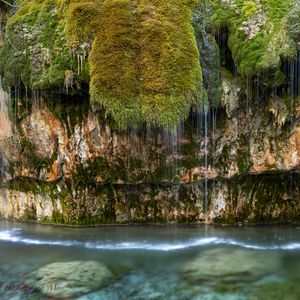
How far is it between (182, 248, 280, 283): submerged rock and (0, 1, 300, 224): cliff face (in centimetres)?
261

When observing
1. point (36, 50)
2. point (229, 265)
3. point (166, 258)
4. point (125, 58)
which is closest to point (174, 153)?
point (125, 58)

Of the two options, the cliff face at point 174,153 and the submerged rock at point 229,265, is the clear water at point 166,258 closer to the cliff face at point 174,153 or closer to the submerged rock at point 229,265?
the submerged rock at point 229,265

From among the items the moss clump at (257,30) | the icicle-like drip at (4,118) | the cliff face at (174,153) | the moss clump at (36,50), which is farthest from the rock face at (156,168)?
the moss clump at (257,30)

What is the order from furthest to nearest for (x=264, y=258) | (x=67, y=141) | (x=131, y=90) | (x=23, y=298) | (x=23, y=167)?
1. (x=23, y=167)
2. (x=67, y=141)
3. (x=131, y=90)
4. (x=264, y=258)
5. (x=23, y=298)

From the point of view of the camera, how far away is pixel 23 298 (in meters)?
7.55

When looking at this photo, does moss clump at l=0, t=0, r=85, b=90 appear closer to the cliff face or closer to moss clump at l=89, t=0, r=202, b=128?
the cliff face

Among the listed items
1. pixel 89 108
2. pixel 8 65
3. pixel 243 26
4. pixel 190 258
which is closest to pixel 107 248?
pixel 190 258

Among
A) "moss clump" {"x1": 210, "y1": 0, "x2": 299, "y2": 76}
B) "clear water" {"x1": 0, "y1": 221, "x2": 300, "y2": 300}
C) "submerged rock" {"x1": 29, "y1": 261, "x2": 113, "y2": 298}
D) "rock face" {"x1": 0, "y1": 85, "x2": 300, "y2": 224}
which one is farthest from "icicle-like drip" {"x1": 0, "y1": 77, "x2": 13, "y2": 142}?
"moss clump" {"x1": 210, "y1": 0, "x2": 299, "y2": 76}

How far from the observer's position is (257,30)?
1023 centimetres

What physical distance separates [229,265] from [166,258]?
149cm

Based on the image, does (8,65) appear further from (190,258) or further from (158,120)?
(190,258)

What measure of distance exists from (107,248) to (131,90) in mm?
4048

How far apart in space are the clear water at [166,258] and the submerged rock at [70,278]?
151mm

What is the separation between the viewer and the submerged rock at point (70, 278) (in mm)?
7764
